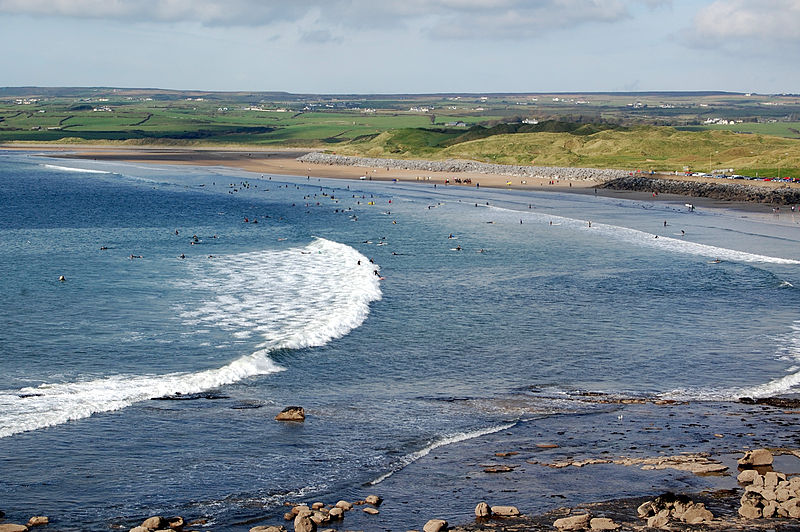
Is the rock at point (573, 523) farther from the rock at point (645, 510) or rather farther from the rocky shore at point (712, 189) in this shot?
the rocky shore at point (712, 189)

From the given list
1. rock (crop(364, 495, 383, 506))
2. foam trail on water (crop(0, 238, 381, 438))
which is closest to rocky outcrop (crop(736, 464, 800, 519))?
rock (crop(364, 495, 383, 506))

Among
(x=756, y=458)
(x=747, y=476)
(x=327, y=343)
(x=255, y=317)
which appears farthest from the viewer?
(x=255, y=317)

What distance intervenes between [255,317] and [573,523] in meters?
27.5

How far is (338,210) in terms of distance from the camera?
9756 cm

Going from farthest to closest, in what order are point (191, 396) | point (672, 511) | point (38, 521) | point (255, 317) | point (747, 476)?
1. point (255, 317)
2. point (191, 396)
3. point (747, 476)
4. point (38, 521)
5. point (672, 511)

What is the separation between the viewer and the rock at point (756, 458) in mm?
23594

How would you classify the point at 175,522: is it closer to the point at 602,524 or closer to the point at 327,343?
the point at 602,524

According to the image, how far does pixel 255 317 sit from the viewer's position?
44.5 m

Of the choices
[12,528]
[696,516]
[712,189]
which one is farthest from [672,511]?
[712,189]

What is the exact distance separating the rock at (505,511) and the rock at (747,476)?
645cm

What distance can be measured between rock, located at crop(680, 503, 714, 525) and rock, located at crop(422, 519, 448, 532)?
18.4ft

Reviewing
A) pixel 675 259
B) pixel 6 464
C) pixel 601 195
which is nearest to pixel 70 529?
pixel 6 464

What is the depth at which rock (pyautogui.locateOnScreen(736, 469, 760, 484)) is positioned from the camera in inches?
890

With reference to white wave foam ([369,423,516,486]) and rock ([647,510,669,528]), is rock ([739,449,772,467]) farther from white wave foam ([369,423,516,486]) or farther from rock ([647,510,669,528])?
white wave foam ([369,423,516,486])
